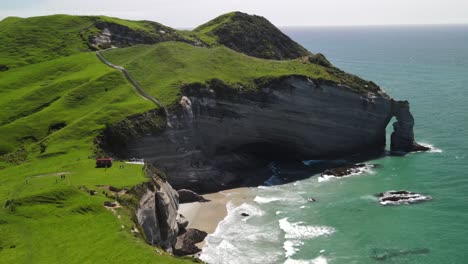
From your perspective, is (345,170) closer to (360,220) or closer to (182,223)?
(360,220)

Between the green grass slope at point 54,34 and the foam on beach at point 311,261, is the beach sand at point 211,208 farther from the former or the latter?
the green grass slope at point 54,34

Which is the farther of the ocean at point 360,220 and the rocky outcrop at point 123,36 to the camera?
the rocky outcrop at point 123,36

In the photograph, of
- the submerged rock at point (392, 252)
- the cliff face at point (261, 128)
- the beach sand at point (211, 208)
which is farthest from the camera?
the cliff face at point (261, 128)

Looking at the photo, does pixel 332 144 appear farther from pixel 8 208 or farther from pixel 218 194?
pixel 8 208

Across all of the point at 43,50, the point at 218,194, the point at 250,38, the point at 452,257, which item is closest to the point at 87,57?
the point at 43,50

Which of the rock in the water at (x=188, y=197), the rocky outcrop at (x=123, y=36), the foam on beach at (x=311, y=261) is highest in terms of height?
the rocky outcrop at (x=123, y=36)

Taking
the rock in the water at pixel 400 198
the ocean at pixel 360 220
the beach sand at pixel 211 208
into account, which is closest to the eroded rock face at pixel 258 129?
the beach sand at pixel 211 208

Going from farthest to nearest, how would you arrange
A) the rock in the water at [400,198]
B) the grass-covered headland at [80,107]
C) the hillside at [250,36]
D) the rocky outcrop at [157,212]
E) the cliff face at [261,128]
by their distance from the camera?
the hillside at [250,36] < the cliff face at [261,128] < the rock in the water at [400,198] < the rocky outcrop at [157,212] < the grass-covered headland at [80,107]
